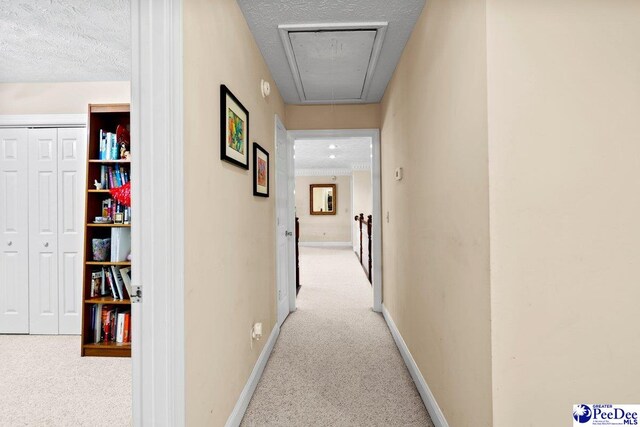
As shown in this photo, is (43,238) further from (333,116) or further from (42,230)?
(333,116)

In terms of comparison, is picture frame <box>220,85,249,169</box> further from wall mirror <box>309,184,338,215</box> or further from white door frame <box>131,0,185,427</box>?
wall mirror <box>309,184,338,215</box>

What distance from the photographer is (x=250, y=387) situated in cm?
194

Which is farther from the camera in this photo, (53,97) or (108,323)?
(53,97)

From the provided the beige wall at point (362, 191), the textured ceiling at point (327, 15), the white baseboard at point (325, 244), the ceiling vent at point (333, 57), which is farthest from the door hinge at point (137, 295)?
the white baseboard at point (325, 244)

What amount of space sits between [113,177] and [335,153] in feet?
16.4

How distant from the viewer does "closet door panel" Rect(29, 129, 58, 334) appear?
2.91 meters

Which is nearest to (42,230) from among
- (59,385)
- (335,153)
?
(59,385)

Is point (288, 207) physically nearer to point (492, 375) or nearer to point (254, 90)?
point (254, 90)

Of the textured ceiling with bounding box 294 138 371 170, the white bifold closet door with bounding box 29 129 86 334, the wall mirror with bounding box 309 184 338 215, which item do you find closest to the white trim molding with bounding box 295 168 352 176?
the textured ceiling with bounding box 294 138 371 170

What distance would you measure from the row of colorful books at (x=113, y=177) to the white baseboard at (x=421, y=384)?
8.77ft

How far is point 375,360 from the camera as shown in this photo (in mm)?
2436

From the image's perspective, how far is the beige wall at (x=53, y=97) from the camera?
9.62 feet

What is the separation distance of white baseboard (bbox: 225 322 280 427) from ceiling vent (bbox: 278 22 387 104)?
2.24 meters

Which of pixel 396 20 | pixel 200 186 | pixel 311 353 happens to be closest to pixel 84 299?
pixel 311 353
